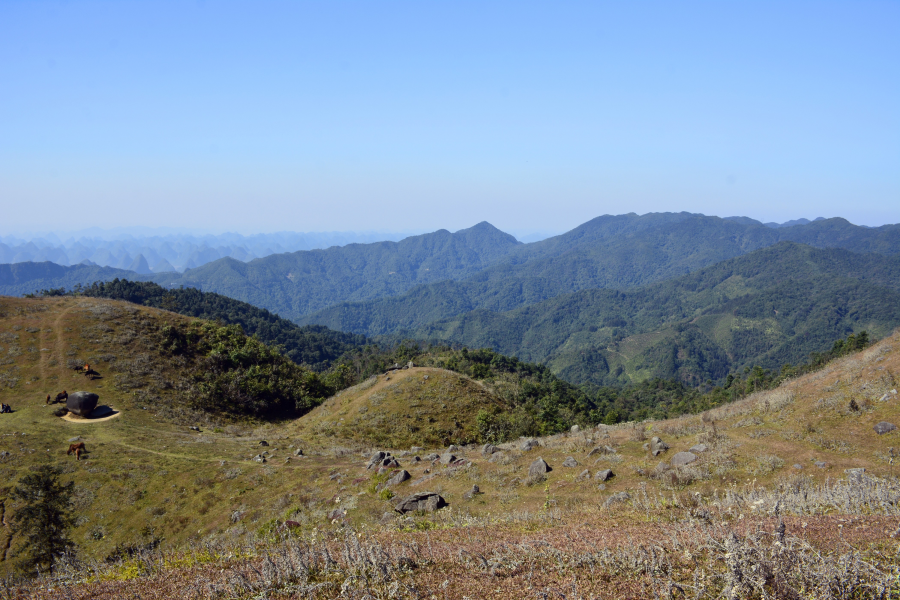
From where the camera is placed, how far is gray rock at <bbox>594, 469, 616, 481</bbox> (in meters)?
16.1

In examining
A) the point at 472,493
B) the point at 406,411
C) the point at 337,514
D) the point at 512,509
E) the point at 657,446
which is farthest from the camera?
the point at 406,411

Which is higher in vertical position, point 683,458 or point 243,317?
point 683,458

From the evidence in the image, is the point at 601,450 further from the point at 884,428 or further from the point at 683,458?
the point at 884,428

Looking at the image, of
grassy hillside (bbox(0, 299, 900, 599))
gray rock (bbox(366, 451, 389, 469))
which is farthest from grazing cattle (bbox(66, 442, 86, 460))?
gray rock (bbox(366, 451, 389, 469))

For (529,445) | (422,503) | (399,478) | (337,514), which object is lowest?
(337,514)

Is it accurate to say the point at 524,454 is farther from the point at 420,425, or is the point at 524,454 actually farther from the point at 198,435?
the point at 198,435

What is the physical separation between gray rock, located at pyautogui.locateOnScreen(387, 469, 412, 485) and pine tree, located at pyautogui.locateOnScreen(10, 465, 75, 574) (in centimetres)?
1345

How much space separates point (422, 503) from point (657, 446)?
33.2ft

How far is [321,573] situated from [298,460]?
2286 cm

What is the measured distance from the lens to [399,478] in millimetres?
21047

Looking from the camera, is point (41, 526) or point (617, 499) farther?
point (41, 526)

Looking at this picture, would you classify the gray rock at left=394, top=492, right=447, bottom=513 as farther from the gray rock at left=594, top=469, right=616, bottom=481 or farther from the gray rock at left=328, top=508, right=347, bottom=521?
the gray rock at left=594, top=469, right=616, bottom=481

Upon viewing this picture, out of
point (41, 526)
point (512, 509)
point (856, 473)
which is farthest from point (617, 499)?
point (41, 526)

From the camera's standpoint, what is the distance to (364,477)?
22.5m
